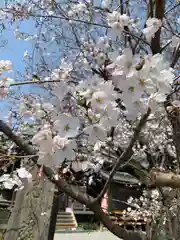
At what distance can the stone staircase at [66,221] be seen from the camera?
9.70m

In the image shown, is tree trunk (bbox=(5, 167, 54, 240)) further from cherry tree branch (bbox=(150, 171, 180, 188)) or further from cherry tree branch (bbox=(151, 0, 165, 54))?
cherry tree branch (bbox=(151, 0, 165, 54))

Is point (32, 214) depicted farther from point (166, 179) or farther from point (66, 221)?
point (66, 221)

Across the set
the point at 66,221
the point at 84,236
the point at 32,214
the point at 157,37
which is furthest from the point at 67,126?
the point at 66,221

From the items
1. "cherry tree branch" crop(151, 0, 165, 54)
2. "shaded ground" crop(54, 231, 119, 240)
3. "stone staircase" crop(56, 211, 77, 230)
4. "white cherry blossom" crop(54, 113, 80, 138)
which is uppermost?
"cherry tree branch" crop(151, 0, 165, 54)

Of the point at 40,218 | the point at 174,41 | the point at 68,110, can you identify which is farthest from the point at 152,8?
the point at 40,218

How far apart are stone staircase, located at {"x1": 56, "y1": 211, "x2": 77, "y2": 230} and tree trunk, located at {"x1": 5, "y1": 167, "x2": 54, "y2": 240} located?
652 centimetres

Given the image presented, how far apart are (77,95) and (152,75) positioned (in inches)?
11.9

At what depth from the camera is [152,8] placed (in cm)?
158

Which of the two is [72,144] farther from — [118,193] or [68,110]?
[118,193]

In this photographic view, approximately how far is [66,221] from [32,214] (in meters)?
7.27

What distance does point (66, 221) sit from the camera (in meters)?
10.1

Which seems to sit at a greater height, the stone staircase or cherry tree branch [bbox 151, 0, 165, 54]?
cherry tree branch [bbox 151, 0, 165, 54]

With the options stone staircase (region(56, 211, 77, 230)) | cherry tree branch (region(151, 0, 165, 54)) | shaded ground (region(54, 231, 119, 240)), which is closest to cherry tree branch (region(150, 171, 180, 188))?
cherry tree branch (region(151, 0, 165, 54))

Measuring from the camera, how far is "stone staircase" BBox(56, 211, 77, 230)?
382 inches
